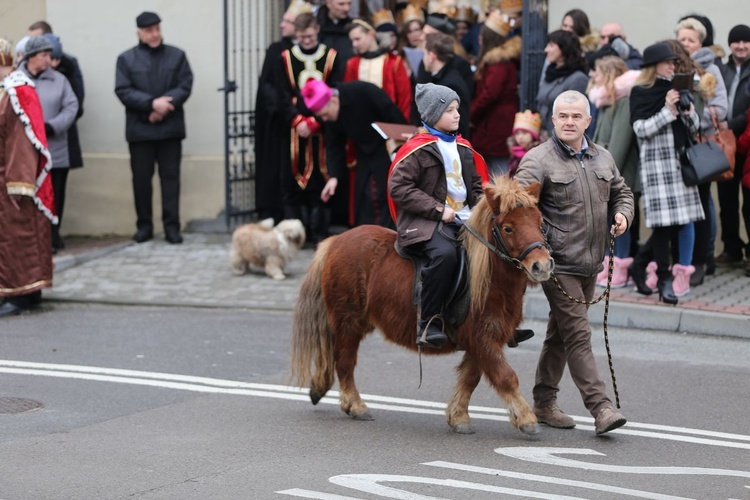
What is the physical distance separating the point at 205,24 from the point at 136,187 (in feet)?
6.69

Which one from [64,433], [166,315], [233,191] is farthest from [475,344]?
[233,191]

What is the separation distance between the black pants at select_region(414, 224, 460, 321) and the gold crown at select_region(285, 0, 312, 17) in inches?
305

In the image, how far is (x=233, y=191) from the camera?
15.4 metres

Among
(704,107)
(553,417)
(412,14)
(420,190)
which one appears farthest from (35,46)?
(553,417)

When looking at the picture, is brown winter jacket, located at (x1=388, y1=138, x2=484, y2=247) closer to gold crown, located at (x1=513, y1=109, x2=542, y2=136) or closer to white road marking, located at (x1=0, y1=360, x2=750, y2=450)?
white road marking, located at (x1=0, y1=360, x2=750, y2=450)

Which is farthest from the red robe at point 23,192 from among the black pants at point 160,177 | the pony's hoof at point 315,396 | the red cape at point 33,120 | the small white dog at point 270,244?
the pony's hoof at point 315,396

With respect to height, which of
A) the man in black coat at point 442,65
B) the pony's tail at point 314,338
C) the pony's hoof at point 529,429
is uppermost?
the man in black coat at point 442,65

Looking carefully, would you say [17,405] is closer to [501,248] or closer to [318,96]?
[501,248]

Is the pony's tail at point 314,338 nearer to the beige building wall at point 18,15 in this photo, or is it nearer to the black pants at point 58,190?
the black pants at point 58,190

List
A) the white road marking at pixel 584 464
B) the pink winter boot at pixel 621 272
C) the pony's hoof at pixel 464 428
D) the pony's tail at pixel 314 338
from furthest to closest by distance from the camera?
the pink winter boot at pixel 621 272 < the pony's tail at pixel 314 338 < the pony's hoof at pixel 464 428 < the white road marking at pixel 584 464

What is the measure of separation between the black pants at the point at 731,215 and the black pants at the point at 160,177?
19.7 feet

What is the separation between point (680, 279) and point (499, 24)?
146 inches

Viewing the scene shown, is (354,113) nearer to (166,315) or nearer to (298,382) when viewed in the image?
(166,315)

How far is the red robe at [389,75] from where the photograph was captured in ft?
45.0
